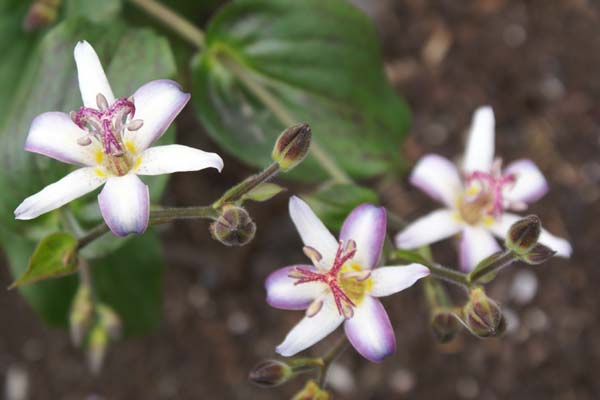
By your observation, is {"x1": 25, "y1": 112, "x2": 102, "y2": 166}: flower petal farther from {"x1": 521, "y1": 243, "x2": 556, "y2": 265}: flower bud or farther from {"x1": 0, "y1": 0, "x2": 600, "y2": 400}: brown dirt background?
{"x1": 0, "y1": 0, "x2": 600, "y2": 400}: brown dirt background

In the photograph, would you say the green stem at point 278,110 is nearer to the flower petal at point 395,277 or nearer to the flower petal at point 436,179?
the flower petal at point 436,179

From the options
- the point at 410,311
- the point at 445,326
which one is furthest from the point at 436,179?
the point at 410,311

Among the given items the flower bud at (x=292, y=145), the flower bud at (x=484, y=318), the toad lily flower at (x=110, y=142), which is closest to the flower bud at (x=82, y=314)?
the toad lily flower at (x=110, y=142)

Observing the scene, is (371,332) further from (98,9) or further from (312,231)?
(98,9)

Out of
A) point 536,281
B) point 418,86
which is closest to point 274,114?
point 418,86

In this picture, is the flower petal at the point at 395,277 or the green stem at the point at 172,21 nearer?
the flower petal at the point at 395,277

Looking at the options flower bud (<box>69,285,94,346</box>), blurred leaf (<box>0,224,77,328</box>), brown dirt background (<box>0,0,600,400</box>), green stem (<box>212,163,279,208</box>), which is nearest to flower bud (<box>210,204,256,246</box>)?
green stem (<box>212,163,279,208</box>)
